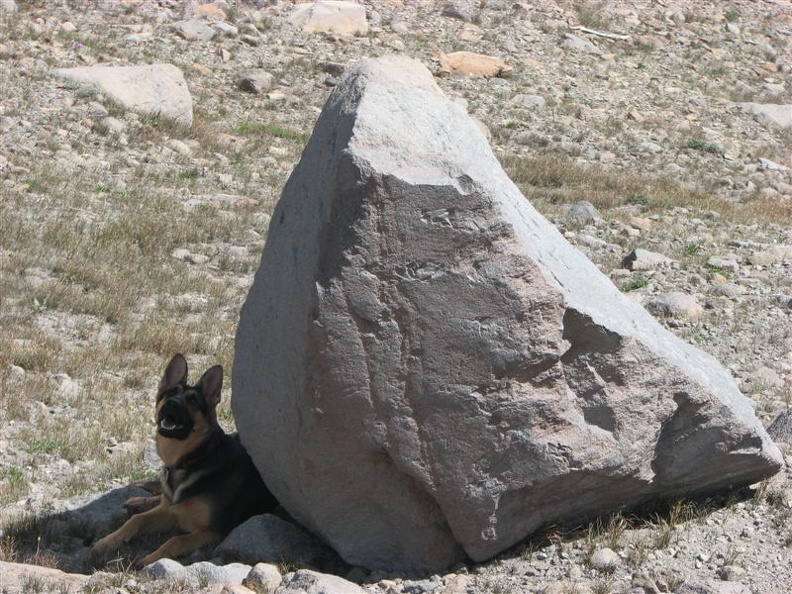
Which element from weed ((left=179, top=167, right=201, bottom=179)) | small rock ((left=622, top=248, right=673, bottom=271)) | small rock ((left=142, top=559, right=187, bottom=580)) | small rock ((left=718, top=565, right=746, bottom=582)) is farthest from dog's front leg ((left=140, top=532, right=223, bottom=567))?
weed ((left=179, top=167, right=201, bottom=179))

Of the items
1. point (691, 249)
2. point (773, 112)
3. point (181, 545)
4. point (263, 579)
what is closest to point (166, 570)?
point (263, 579)

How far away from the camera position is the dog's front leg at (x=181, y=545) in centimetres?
675

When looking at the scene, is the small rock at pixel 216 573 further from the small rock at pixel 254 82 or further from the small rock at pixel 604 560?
the small rock at pixel 254 82

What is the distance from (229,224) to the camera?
580 inches

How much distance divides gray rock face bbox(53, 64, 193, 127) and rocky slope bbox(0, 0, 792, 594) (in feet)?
1.02

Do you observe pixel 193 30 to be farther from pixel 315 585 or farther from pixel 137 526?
pixel 315 585

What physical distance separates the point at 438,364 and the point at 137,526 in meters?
2.33

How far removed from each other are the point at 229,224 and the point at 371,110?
8986 millimetres

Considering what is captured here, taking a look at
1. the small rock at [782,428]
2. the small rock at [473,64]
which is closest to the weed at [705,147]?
the small rock at [473,64]

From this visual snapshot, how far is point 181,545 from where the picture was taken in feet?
22.7

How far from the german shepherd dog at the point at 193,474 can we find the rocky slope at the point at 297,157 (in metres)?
0.77

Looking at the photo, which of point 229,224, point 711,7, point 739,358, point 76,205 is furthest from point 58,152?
point 711,7

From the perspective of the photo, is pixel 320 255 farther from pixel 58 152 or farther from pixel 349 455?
pixel 58 152

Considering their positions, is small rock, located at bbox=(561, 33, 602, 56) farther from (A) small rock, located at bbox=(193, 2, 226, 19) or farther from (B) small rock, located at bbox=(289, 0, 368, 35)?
(A) small rock, located at bbox=(193, 2, 226, 19)
